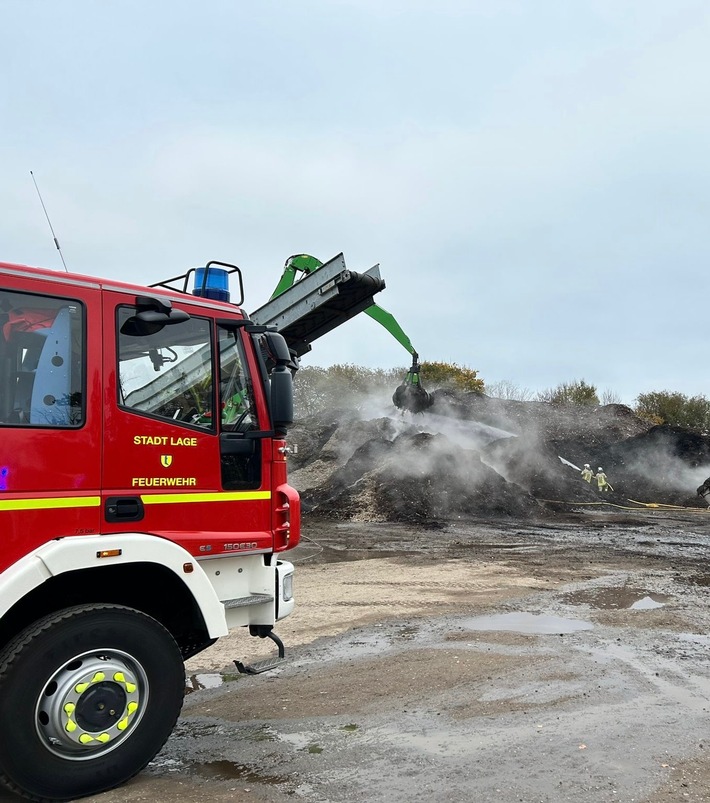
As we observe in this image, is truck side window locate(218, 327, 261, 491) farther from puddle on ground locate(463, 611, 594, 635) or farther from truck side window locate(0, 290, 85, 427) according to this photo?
puddle on ground locate(463, 611, 594, 635)

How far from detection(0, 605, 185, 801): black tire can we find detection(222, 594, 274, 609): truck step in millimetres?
585

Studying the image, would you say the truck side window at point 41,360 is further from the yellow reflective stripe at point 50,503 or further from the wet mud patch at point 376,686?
the wet mud patch at point 376,686

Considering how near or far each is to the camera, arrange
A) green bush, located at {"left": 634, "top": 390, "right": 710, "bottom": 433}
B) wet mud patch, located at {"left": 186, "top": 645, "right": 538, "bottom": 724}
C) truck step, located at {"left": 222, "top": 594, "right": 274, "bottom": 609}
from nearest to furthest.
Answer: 1. truck step, located at {"left": 222, "top": 594, "right": 274, "bottom": 609}
2. wet mud patch, located at {"left": 186, "top": 645, "right": 538, "bottom": 724}
3. green bush, located at {"left": 634, "top": 390, "right": 710, "bottom": 433}

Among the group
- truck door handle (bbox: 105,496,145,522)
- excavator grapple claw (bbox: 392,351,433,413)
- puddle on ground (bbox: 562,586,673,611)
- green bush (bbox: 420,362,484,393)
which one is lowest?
puddle on ground (bbox: 562,586,673,611)

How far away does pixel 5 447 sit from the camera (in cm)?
364

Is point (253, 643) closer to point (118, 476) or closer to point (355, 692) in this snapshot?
point (355, 692)

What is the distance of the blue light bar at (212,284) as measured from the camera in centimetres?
511

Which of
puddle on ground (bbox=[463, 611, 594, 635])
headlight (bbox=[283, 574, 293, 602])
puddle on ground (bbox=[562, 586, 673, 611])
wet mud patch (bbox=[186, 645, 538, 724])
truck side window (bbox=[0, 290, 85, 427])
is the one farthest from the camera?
puddle on ground (bbox=[562, 586, 673, 611])

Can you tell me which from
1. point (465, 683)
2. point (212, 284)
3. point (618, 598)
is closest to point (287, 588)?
point (465, 683)

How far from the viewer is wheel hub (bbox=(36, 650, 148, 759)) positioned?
3619 millimetres

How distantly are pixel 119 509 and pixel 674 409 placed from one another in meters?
53.2

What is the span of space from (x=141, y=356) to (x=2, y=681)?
191 cm

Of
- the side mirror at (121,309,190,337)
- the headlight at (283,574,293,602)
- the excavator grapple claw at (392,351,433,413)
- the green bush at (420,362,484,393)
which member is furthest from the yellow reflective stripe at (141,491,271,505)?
the green bush at (420,362,484,393)

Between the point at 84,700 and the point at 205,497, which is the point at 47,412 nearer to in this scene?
the point at 205,497
